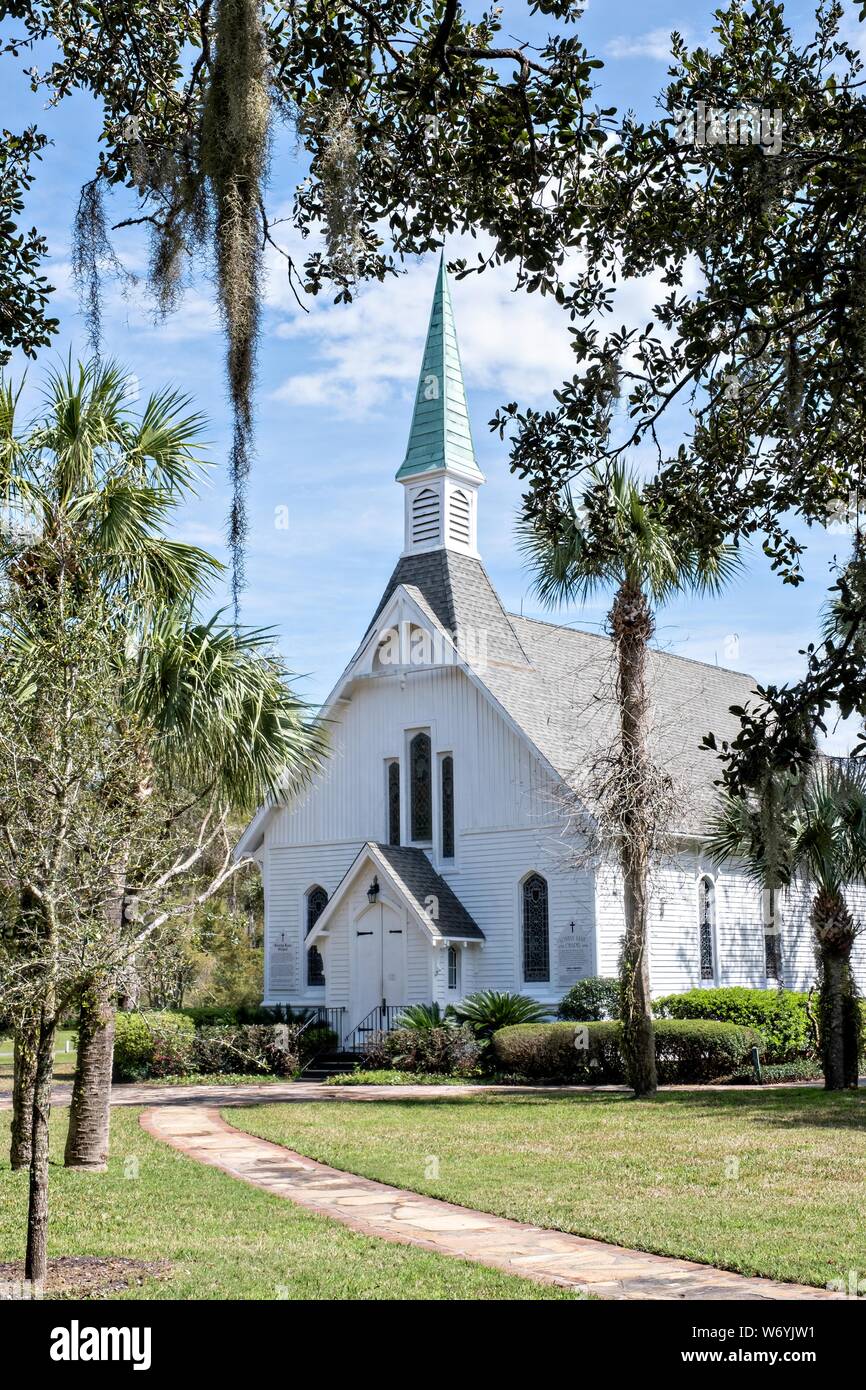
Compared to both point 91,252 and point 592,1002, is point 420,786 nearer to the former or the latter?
point 592,1002

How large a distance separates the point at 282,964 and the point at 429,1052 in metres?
6.76

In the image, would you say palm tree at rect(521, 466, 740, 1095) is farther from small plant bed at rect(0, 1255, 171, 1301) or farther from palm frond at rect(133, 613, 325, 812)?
small plant bed at rect(0, 1255, 171, 1301)

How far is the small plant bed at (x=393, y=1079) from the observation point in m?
22.1

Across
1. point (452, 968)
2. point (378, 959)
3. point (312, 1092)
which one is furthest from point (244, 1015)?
point (312, 1092)

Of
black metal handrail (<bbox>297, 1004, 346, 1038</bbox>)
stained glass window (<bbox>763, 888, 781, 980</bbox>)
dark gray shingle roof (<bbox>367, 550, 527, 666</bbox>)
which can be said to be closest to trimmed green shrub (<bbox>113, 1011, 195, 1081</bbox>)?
black metal handrail (<bbox>297, 1004, 346, 1038</bbox>)

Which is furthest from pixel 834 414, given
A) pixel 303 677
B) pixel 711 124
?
pixel 303 677

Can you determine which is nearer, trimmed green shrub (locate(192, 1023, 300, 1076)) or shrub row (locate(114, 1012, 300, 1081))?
shrub row (locate(114, 1012, 300, 1081))

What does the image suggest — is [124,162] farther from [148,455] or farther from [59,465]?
[148,455]

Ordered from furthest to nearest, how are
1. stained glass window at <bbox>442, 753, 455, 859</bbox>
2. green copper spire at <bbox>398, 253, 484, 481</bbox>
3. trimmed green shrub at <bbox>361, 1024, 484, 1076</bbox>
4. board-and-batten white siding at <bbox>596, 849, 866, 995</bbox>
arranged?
green copper spire at <bbox>398, 253, 484, 481</bbox> → stained glass window at <bbox>442, 753, 455, 859</bbox> → board-and-batten white siding at <bbox>596, 849, 866, 995</bbox> → trimmed green shrub at <bbox>361, 1024, 484, 1076</bbox>

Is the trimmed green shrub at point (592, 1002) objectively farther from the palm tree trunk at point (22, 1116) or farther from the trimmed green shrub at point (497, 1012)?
the palm tree trunk at point (22, 1116)

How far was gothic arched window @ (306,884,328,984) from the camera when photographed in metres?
28.6

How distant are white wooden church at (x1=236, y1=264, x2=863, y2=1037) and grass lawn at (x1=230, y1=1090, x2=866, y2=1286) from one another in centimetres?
645

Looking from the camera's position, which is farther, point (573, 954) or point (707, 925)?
point (707, 925)

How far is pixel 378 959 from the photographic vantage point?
26188 mm
